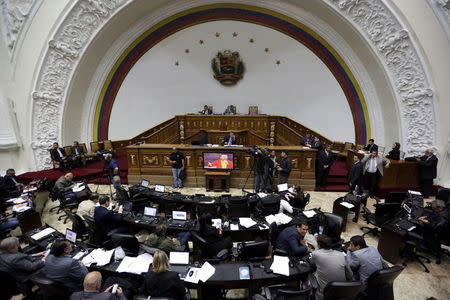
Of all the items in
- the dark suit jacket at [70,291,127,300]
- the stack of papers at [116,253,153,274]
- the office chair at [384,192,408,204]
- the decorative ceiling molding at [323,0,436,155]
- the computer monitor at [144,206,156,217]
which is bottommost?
the stack of papers at [116,253,153,274]

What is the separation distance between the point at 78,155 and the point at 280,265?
31.5 feet

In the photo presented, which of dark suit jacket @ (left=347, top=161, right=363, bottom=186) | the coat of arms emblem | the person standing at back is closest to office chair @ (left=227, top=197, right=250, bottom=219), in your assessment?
the person standing at back

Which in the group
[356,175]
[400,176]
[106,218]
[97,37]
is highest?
[97,37]

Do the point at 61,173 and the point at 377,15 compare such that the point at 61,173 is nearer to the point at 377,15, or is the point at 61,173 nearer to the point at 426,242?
the point at 426,242

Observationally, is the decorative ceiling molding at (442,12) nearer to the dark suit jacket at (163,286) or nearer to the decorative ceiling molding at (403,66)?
the decorative ceiling molding at (403,66)

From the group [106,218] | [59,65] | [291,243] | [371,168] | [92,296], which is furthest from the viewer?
[59,65]

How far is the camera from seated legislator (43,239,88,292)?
2777 millimetres

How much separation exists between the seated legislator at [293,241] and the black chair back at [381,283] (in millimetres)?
873

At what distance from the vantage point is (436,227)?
13.1ft

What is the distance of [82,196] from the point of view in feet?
19.7

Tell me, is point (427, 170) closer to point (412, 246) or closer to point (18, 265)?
point (412, 246)

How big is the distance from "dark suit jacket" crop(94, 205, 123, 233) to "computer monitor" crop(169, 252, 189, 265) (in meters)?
1.70

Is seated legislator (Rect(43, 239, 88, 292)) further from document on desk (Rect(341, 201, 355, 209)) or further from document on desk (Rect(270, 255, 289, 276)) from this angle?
document on desk (Rect(341, 201, 355, 209))

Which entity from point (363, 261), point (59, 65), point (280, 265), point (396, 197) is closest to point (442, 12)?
point (396, 197)
